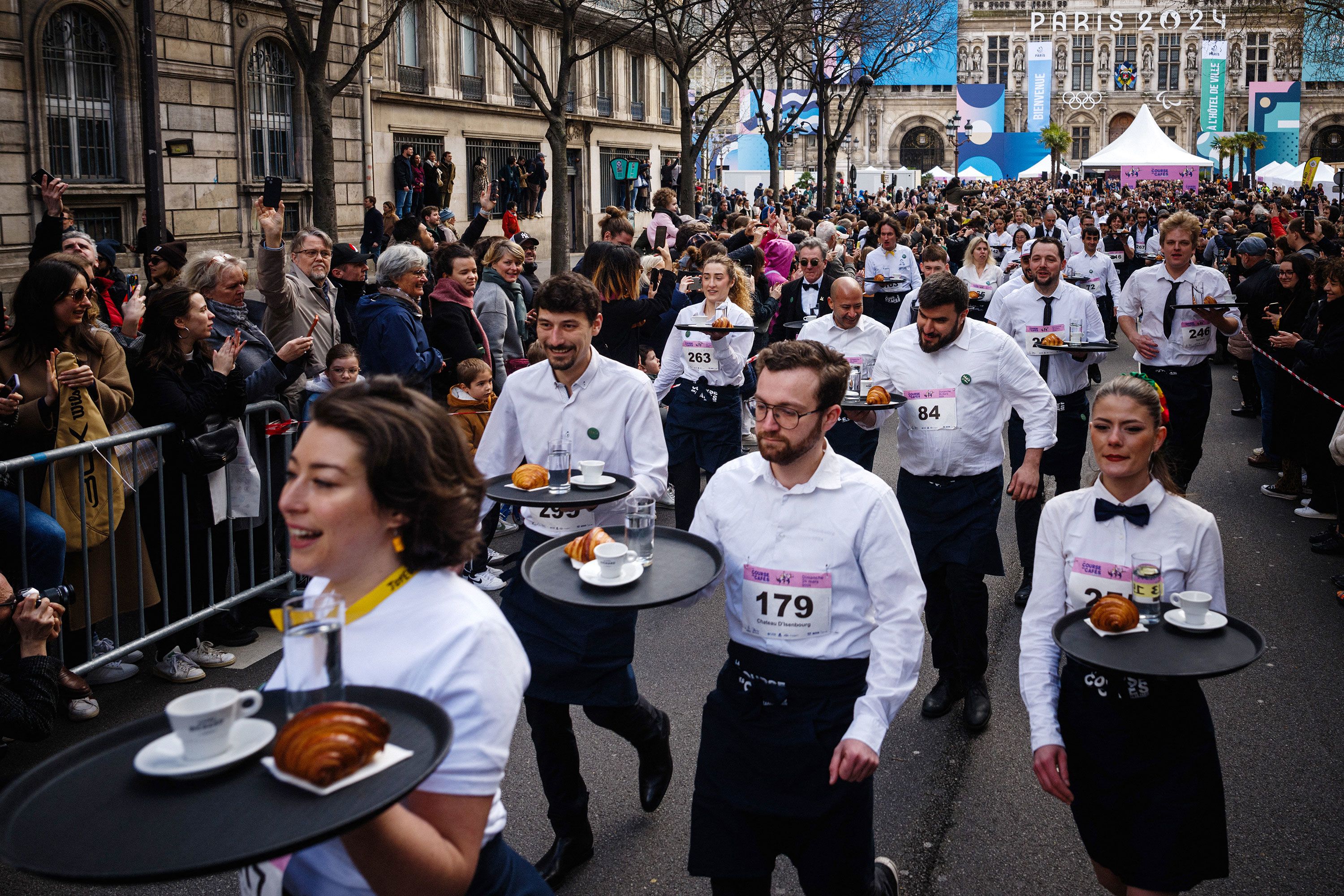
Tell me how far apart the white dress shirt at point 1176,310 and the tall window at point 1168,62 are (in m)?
95.5

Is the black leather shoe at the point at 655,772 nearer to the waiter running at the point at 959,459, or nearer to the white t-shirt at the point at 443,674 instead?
the waiter running at the point at 959,459

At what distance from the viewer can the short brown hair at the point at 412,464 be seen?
212 cm

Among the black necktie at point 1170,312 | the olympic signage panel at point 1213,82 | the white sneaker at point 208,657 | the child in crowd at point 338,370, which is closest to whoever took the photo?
the white sneaker at point 208,657

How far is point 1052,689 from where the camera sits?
325 centimetres

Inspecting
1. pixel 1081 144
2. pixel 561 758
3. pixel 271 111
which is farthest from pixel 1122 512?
pixel 1081 144

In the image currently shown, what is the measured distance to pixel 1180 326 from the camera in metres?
8.16

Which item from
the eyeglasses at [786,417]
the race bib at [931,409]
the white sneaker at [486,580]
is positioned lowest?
the white sneaker at [486,580]

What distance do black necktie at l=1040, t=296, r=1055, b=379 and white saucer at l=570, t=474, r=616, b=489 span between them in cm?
468

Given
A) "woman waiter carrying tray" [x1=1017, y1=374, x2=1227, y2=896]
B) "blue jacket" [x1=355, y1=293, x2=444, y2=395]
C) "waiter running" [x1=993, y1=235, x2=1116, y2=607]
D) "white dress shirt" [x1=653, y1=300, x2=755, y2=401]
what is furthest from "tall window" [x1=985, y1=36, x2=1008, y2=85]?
"woman waiter carrying tray" [x1=1017, y1=374, x2=1227, y2=896]

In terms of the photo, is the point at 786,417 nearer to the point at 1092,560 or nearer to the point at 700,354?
the point at 1092,560

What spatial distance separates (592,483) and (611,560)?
38.5 inches

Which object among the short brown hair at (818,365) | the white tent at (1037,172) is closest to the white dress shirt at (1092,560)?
the short brown hair at (818,365)

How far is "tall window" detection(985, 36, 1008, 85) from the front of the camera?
314 ft

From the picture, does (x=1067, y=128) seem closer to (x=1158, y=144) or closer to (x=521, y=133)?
(x=1158, y=144)
